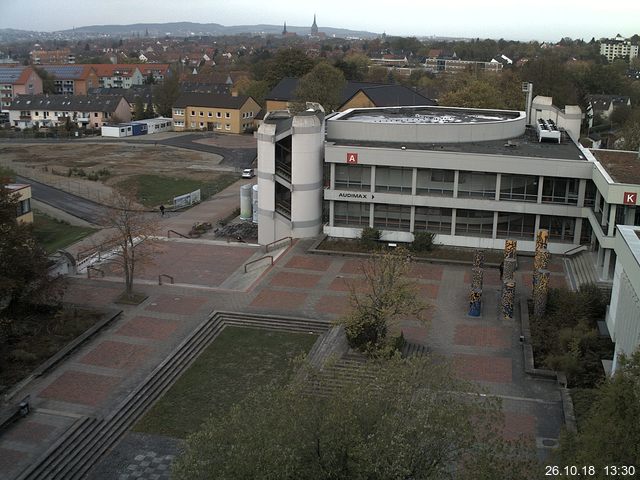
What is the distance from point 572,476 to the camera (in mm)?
12797

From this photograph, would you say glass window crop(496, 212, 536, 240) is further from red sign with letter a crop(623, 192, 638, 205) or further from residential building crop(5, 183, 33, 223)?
residential building crop(5, 183, 33, 223)

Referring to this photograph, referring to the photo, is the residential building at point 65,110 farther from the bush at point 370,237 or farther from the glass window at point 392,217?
the bush at point 370,237

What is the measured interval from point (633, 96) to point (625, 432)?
109 meters

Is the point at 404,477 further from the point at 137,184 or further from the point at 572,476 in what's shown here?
the point at 137,184

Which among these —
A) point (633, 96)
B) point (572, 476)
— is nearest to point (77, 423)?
point (572, 476)

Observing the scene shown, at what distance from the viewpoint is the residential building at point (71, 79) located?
476ft

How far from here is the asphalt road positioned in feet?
173

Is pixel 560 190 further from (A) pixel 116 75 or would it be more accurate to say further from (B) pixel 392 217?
A: (A) pixel 116 75

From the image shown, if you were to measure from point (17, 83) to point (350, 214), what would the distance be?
355 ft

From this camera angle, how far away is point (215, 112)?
4021 inches

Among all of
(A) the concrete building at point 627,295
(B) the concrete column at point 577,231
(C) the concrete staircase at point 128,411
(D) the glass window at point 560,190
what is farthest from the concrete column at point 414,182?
(A) the concrete building at point 627,295

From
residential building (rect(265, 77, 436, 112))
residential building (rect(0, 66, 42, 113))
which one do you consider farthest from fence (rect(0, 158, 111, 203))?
residential building (rect(0, 66, 42, 113))

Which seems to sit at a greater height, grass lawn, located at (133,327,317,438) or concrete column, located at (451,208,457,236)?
concrete column, located at (451,208,457,236)

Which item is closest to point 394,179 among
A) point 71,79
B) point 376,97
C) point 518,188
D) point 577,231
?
point 518,188
